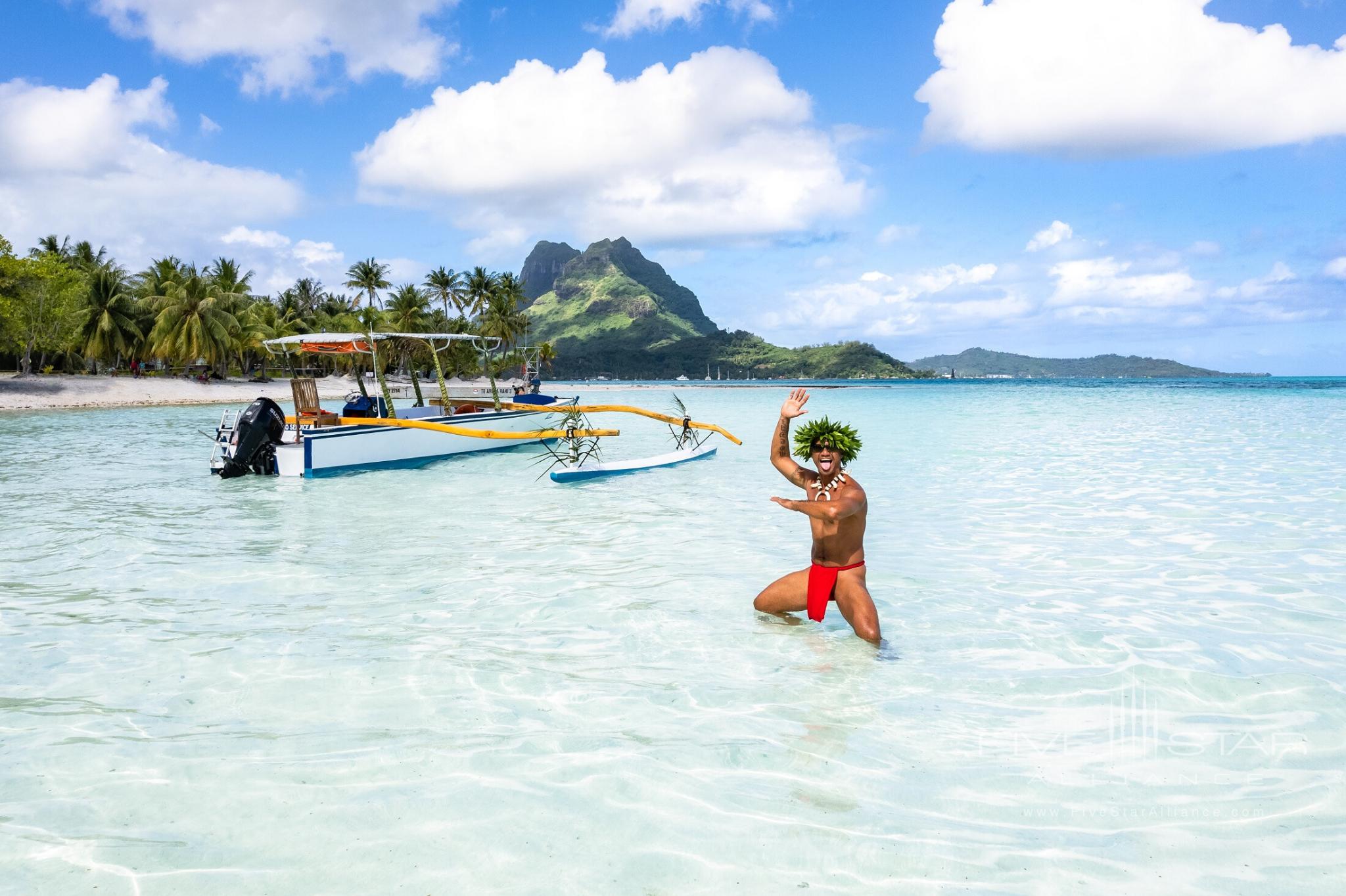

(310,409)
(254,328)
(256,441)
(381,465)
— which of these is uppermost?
(254,328)

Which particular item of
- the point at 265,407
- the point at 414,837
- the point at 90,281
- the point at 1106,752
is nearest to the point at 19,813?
the point at 414,837

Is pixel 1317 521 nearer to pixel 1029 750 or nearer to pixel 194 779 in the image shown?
pixel 1029 750

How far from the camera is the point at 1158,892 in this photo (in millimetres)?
3102

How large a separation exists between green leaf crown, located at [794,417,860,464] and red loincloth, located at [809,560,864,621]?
0.78 metres

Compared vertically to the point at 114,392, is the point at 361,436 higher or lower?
lower

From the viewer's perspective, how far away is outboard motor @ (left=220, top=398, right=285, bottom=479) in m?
16.8

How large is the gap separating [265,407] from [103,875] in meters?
15.4

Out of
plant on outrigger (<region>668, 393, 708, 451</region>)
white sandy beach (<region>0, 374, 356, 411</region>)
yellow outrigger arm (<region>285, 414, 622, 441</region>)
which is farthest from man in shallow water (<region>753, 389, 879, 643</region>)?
white sandy beach (<region>0, 374, 356, 411</region>)

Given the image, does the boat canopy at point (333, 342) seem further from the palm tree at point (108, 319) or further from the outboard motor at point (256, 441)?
the palm tree at point (108, 319)

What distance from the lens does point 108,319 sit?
193 ft

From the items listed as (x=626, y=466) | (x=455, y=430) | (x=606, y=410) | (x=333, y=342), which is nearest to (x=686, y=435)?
(x=626, y=466)

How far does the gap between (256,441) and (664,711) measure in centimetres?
1522

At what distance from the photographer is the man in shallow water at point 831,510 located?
204 inches

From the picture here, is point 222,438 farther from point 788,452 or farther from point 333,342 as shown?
point 788,452
